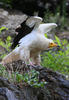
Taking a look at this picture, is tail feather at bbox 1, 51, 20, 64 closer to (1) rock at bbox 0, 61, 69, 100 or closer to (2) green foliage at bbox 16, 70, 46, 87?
(1) rock at bbox 0, 61, 69, 100

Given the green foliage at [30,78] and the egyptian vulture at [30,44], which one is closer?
the green foliage at [30,78]

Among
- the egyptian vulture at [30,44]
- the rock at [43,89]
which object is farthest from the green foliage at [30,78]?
the egyptian vulture at [30,44]

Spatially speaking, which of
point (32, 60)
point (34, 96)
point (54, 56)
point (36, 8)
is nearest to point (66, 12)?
point (36, 8)

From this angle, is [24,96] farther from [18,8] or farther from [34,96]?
[18,8]

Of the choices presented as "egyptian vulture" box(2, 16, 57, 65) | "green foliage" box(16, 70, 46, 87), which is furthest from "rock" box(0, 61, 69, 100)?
"egyptian vulture" box(2, 16, 57, 65)

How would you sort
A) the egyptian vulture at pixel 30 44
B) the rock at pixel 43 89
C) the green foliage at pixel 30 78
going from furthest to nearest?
the egyptian vulture at pixel 30 44
the green foliage at pixel 30 78
the rock at pixel 43 89

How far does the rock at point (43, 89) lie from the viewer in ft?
11.7

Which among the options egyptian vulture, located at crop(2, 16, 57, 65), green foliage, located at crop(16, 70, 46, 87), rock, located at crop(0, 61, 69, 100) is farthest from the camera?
egyptian vulture, located at crop(2, 16, 57, 65)

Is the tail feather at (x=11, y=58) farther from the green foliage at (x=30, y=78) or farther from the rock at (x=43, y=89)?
the green foliage at (x=30, y=78)

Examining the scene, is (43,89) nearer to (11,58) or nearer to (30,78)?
(30,78)

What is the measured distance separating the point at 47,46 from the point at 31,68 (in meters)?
0.66

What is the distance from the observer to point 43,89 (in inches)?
175

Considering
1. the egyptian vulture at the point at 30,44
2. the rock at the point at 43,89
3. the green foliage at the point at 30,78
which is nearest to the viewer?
the rock at the point at 43,89

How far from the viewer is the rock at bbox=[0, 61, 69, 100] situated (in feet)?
11.7
